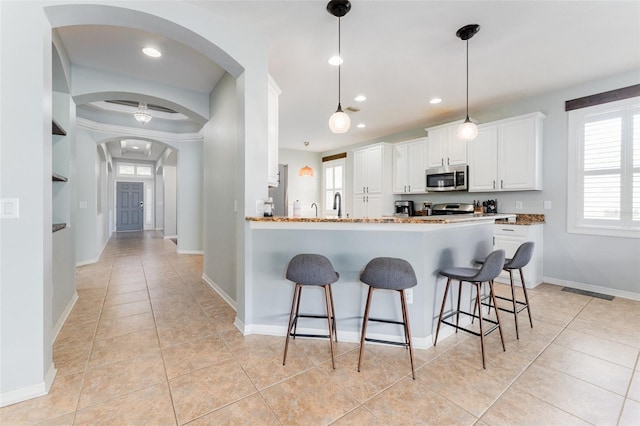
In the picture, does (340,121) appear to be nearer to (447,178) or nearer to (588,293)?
(447,178)

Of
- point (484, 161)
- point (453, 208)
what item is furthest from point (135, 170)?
point (484, 161)

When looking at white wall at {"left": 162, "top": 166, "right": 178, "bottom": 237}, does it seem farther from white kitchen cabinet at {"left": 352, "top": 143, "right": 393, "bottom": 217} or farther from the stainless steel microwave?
the stainless steel microwave

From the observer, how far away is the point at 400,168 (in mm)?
5707

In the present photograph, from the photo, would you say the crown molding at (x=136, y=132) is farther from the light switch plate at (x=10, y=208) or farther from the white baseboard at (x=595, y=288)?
the white baseboard at (x=595, y=288)

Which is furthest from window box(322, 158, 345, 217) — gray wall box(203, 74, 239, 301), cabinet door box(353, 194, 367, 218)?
gray wall box(203, 74, 239, 301)

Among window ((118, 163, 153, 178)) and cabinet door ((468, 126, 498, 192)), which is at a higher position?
window ((118, 163, 153, 178))

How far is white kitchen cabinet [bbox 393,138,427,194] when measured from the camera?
5.30m

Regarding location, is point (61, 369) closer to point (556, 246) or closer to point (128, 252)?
point (128, 252)

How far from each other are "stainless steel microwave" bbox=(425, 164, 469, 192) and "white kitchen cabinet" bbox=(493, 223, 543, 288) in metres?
0.91

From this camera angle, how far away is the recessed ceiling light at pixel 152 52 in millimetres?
2754

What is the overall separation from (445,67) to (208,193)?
11.1 ft

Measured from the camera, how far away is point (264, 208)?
2607 millimetres

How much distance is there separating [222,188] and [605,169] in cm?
478

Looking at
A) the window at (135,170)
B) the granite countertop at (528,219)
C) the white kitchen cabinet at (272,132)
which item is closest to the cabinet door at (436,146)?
the granite countertop at (528,219)
